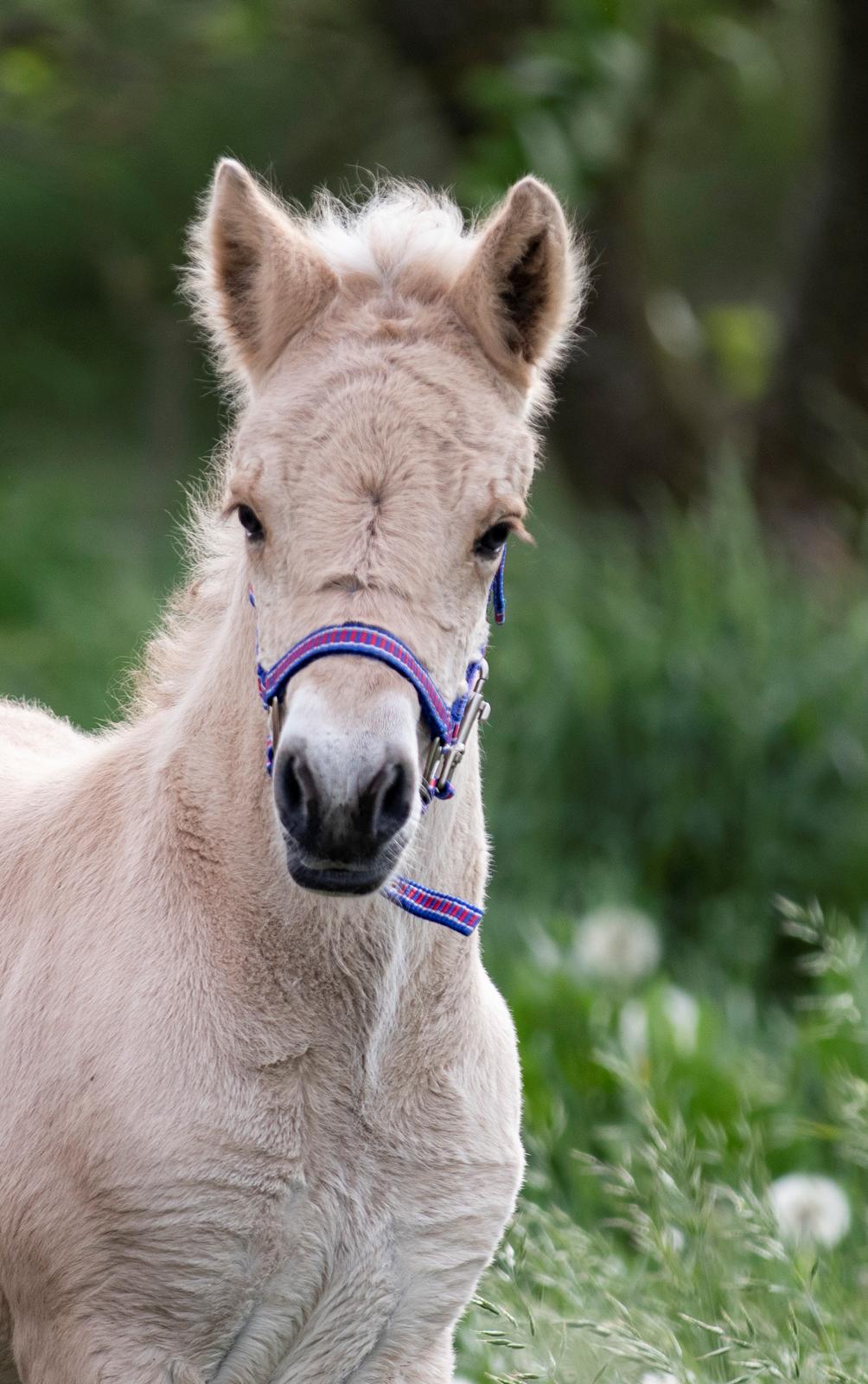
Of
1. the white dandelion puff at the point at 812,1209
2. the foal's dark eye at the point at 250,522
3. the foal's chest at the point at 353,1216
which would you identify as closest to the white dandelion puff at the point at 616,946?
the white dandelion puff at the point at 812,1209

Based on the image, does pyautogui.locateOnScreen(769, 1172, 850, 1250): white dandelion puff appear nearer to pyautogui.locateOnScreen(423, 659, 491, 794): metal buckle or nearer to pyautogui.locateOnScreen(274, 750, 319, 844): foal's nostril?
pyautogui.locateOnScreen(423, 659, 491, 794): metal buckle

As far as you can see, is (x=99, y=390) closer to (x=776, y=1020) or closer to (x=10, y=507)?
(x=10, y=507)

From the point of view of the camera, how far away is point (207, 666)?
9.04 feet

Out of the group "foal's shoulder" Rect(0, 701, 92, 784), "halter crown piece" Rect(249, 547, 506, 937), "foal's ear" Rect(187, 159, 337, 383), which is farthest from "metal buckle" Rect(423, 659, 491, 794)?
"foal's shoulder" Rect(0, 701, 92, 784)

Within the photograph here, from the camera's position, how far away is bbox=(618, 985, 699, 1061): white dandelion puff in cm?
458

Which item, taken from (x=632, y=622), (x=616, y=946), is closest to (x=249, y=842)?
(x=616, y=946)

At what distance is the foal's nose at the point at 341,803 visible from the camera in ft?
7.06

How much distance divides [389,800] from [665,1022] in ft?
8.67

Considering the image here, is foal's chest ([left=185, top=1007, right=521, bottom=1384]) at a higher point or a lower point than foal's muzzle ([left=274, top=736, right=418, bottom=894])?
lower

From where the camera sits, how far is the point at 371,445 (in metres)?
2.39

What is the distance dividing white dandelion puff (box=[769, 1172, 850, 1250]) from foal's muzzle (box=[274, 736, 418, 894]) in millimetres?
1905

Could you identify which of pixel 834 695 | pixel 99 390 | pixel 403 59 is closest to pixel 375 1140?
pixel 834 695

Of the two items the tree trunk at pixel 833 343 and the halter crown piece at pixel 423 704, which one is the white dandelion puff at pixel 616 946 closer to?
the halter crown piece at pixel 423 704

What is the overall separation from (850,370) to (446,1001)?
592cm
